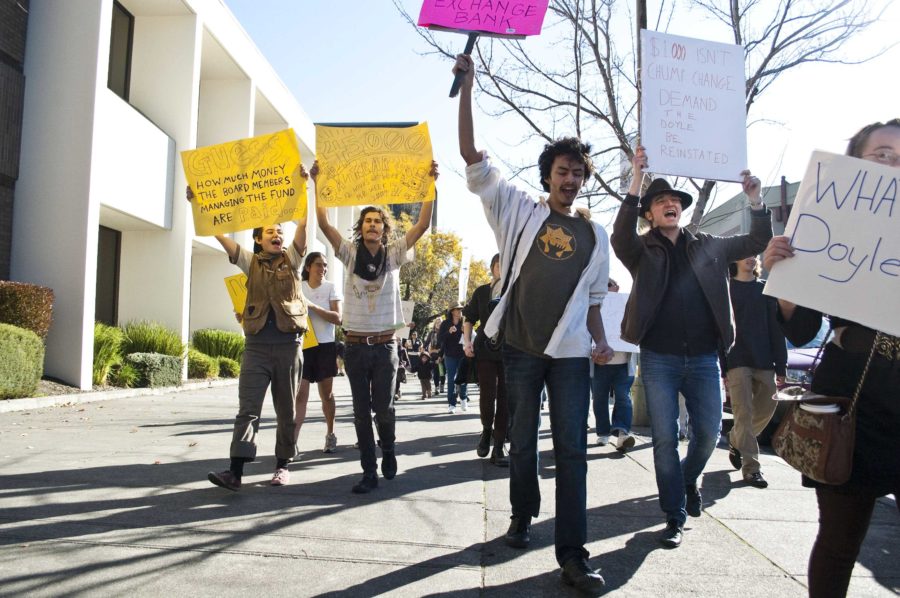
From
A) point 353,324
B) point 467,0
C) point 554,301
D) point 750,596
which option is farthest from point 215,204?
point 750,596

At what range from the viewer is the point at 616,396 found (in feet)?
27.0

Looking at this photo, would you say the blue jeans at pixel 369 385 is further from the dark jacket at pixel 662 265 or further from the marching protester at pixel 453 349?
the marching protester at pixel 453 349

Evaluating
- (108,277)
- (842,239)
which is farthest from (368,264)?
(108,277)

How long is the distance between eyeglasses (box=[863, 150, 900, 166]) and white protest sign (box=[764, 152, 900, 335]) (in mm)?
107

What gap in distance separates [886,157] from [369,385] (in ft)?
12.0

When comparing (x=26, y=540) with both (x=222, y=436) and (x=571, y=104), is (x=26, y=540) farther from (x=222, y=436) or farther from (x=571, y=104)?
(x=571, y=104)

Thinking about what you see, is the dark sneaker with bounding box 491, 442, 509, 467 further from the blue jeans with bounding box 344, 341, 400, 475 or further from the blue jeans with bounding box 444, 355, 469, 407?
the blue jeans with bounding box 444, 355, 469, 407

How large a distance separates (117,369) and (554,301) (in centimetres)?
1250

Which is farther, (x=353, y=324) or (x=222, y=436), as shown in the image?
(x=222, y=436)

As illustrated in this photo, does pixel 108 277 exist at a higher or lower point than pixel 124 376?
higher

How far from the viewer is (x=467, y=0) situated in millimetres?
4230

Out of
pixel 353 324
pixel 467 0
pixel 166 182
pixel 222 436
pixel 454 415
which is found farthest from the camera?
pixel 166 182

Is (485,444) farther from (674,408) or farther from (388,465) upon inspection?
(674,408)

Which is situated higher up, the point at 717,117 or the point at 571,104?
the point at 571,104
